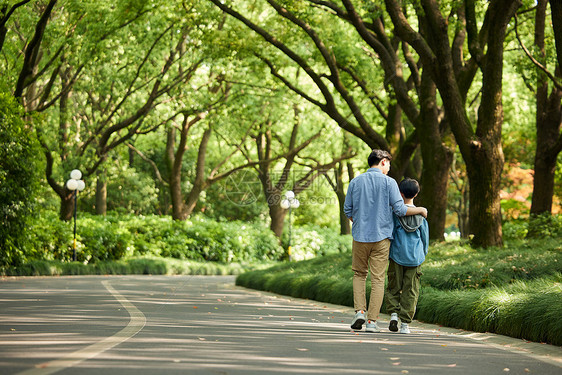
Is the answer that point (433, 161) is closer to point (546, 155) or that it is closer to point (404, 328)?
point (546, 155)

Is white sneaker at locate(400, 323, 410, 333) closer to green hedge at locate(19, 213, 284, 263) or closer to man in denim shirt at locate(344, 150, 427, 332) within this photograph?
man in denim shirt at locate(344, 150, 427, 332)

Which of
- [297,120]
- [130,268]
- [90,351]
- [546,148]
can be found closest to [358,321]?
[90,351]

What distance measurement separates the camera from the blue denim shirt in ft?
29.1

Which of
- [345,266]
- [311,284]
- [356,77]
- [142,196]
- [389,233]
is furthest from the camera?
[142,196]

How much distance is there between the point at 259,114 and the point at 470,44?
67.9 feet

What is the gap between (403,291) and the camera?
9.02 m

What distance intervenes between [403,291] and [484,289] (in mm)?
2355

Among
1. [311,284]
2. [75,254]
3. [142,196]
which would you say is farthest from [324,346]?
[142,196]

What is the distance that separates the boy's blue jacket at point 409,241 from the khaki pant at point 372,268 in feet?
0.43

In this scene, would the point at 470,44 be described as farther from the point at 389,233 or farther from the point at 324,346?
the point at 324,346

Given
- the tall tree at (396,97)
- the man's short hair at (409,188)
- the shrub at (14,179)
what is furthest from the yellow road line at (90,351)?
the shrub at (14,179)

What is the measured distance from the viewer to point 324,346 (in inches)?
290

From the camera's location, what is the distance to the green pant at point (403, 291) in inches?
353

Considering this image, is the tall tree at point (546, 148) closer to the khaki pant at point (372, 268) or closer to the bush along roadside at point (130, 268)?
the bush along roadside at point (130, 268)
